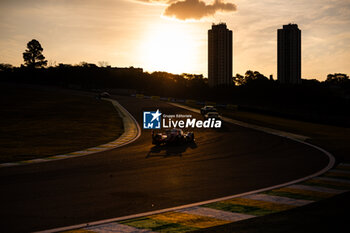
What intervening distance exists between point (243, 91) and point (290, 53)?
93.9m

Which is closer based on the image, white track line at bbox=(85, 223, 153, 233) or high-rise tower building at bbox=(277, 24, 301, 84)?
white track line at bbox=(85, 223, 153, 233)

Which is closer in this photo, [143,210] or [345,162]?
[143,210]

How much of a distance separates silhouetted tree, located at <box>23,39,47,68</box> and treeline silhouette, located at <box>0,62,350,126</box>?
73.3 ft

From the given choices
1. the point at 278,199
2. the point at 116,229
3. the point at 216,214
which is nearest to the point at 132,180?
the point at 216,214

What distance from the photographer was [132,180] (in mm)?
12320

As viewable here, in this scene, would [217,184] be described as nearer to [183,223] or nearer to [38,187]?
[183,223]

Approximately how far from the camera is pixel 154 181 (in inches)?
480

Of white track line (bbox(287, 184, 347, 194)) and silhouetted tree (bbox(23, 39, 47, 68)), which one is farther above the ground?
silhouetted tree (bbox(23, 39, 47, 68))

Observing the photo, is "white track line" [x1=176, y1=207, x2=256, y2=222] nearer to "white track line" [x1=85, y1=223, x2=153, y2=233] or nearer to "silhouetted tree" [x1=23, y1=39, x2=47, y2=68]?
"white track line" [x1=85, y1=223, x2=153, y2=233]

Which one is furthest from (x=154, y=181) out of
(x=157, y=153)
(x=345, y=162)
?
(x=345, y=162)

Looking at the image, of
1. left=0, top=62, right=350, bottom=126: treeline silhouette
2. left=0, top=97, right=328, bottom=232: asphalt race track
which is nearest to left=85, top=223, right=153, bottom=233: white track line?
left=0, top=97, right=328, bottom=232: asphalt race track

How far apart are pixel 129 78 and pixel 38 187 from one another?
13518 cm

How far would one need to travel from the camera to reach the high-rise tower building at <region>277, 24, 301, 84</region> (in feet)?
621

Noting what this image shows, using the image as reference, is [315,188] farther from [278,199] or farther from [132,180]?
[132,180]
